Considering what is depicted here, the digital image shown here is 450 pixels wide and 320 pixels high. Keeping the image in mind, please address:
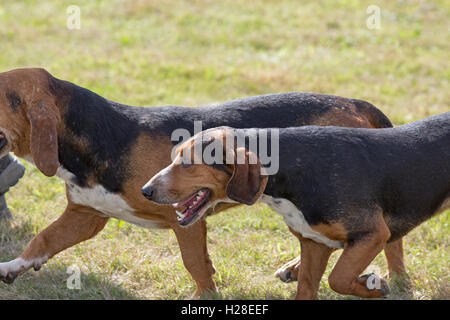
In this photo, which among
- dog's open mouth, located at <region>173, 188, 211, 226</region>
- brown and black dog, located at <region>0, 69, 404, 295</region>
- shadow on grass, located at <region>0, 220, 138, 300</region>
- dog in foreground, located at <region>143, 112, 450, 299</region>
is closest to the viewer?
dog in foreground, located at <region>143, 112, 450, 299</region>

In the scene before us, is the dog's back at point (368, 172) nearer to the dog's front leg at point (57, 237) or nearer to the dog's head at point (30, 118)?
the dog's head at point (30, 118)

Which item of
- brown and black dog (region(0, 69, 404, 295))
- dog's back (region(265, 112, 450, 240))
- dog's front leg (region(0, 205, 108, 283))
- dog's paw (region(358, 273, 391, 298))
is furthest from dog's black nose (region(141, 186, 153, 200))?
dog's paw (region(358, 273, 391, 298))

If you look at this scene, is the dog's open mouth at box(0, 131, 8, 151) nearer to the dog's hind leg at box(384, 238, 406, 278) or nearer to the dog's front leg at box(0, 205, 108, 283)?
the dog's front leg at box(0, 205, 108, 283)

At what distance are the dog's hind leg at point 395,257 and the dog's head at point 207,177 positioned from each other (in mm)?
1840

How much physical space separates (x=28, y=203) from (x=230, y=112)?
277cm

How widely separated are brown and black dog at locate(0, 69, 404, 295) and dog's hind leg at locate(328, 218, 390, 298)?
41.7 inches

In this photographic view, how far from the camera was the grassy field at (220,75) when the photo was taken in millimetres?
6277

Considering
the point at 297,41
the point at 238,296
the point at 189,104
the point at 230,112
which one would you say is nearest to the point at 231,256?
the point at 238,296

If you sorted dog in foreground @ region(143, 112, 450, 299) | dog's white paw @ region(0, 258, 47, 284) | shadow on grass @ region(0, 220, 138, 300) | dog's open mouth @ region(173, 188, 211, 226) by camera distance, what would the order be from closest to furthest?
dog in foreground @ region(143, 112, 450, 299) → dog's open mouth @ region(173, 188, 211, 226) → dog's white paw @ region(0, 258, 47, 284) → shadow on grass @ region(0, 220, 138, 300)

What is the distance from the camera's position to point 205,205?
509 centimetres

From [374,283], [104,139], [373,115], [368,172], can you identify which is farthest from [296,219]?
[104,139]

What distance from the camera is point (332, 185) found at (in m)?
5.13

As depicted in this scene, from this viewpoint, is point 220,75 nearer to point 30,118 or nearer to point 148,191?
point 30,118

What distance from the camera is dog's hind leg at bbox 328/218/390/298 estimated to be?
16.7ft
